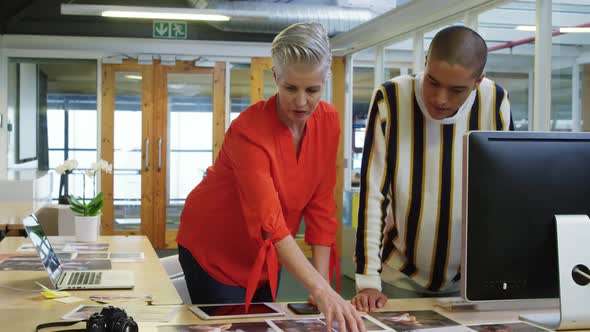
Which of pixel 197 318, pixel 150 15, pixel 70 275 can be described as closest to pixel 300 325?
pixel 197 318

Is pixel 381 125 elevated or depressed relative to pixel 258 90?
depressed

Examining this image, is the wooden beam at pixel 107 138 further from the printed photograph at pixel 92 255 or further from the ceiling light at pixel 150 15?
the printed photograph at pixel 92 255

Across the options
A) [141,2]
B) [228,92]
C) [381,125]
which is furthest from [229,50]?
[381,125]

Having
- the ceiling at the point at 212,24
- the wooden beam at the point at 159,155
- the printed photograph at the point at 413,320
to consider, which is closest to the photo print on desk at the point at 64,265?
the printed photograph at the point at 413,320

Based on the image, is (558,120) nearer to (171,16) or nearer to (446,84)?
(446,84)

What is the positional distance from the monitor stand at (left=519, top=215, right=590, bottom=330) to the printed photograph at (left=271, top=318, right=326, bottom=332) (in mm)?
620

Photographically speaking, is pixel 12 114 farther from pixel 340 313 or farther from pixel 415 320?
pixel 340 313

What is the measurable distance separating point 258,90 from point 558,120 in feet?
17.5

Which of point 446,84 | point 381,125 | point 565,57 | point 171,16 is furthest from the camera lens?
point 171,16

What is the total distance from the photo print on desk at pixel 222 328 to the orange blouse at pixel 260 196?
0.46 ft

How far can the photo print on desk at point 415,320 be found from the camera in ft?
5.89

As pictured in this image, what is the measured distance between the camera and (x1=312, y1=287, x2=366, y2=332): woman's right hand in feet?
5.22

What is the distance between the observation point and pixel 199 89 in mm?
9289

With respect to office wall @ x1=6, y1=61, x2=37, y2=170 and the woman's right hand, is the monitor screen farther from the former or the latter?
office wall @ x1=6, y1=61, x2=37, y2=170
